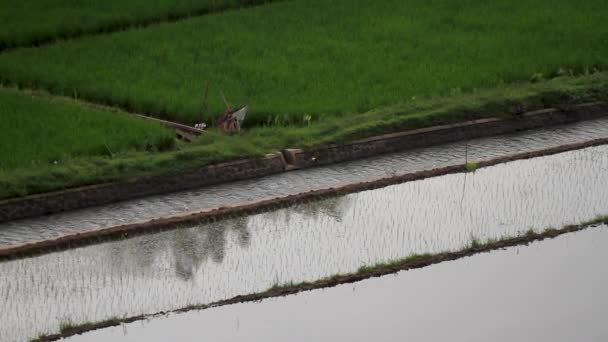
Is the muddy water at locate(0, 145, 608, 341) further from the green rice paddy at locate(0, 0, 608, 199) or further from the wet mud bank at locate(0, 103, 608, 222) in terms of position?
the green rice paddy at locate(0, 0, 608, 199)

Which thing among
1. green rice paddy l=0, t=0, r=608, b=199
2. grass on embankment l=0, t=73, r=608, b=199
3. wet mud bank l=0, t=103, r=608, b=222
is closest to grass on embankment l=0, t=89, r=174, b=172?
green rice paddy l=0, t=0, r=608, b=199

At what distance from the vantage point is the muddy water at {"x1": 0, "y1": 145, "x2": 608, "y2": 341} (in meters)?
7.48

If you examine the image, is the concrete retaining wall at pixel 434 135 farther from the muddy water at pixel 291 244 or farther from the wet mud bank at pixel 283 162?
the muddy water at pixel 291 244

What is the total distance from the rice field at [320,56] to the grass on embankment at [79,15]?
0.42m

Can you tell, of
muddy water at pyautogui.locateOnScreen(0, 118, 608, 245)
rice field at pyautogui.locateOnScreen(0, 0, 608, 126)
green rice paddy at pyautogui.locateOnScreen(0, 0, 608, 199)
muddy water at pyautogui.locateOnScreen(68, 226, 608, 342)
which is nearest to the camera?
muddy water at pyautogui.locateOnScreen(68, 226, 608, 342)

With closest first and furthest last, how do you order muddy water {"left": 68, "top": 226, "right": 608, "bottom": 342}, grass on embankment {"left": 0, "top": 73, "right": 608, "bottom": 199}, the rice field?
1. muddy water {"left": 68, "top": 226, "right": 608, "bottom": 342}
2. grass on embankment {"left": 0, "top": 73, "right": 608, "bottom": 199}
3. the rice field

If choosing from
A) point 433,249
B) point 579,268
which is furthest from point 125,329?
point 579,268

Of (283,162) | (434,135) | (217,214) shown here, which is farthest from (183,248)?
(434,135)

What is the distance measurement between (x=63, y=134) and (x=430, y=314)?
148 inches

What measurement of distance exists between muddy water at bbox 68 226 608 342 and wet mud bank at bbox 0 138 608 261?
4.40 ft

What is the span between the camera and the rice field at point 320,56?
10719mm

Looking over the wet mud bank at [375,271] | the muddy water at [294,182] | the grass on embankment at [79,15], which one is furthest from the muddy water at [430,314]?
the grass on embankment at [79,15]

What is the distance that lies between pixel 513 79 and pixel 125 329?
5094 mm

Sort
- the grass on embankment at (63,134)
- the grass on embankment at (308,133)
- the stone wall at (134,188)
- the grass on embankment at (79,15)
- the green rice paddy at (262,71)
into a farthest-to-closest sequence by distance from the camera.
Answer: the grass on embankment at (79,15)
the green rice paddy at (262,71)
the grass on embankment at (63,134)
the grass on embankment at (308,133)
the stone wall at (134,188)
